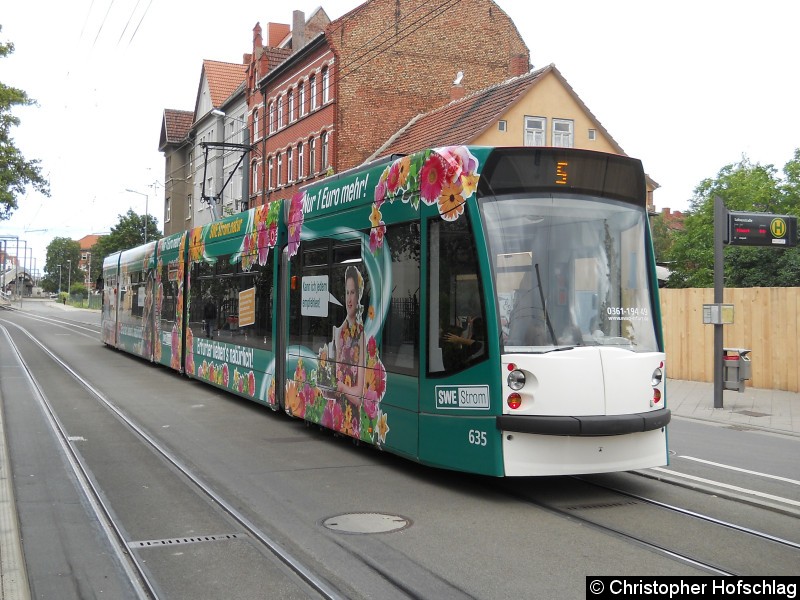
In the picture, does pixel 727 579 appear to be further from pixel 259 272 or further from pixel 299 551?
pixel 259 272

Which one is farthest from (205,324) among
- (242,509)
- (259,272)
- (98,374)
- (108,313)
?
(108,313)

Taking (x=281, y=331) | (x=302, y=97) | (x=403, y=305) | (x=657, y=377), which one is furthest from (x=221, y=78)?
(x=657, y=377)

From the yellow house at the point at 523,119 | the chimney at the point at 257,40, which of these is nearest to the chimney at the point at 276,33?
the chimney at the point at 257,40

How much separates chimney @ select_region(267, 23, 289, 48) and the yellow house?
1880cm

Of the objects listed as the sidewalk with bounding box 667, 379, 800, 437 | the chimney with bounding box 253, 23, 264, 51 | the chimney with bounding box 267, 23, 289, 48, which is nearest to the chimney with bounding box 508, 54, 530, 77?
the chimney with bounding box 253, 23, 264, 51

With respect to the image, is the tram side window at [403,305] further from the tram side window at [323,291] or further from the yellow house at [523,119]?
the yellow house at [523,119]

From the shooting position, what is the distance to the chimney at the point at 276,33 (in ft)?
163

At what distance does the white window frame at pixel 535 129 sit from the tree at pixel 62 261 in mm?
138107

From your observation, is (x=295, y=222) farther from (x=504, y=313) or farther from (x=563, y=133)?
(x=563, y=133)

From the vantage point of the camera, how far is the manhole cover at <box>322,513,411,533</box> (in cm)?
635

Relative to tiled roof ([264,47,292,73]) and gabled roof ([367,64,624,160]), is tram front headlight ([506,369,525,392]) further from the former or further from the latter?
tiled roof ([264,47,292,73])

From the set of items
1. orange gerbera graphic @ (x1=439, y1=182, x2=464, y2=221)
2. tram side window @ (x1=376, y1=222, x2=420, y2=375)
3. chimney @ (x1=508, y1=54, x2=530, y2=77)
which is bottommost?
tram side window @ (x1=376, y1=222, x2=420, y2=375)

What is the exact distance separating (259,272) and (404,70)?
2612 cm

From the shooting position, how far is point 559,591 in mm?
4902
